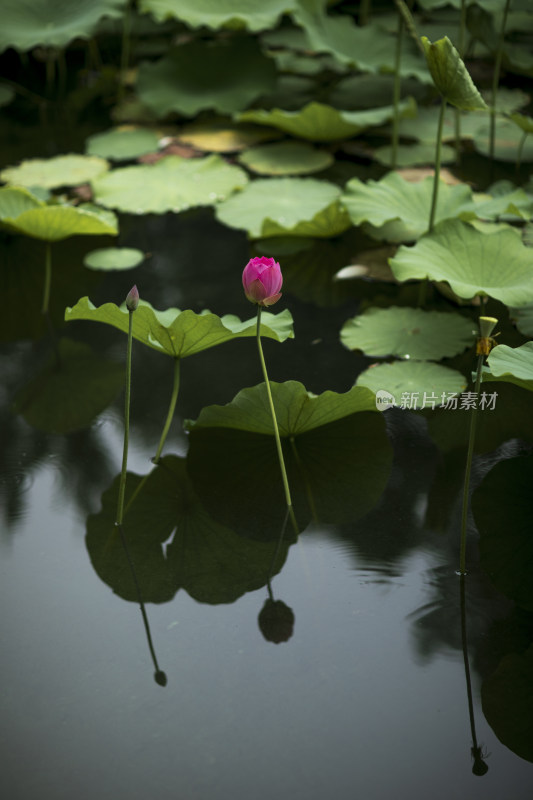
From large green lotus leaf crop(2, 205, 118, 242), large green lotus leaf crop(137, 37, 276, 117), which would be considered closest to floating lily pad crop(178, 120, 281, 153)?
large green lotus leaf crop(137, 37, 276, 117)

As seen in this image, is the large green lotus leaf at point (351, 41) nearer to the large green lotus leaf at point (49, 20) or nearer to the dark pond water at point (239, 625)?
the large green lotus leaf at point (49, 20)

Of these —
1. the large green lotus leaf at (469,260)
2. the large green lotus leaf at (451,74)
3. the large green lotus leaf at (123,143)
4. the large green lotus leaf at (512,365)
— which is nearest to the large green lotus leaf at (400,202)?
the large green lotus leaf at (469,260)

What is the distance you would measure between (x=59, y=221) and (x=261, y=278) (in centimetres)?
97

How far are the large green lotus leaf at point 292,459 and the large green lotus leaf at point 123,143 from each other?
69.6 inches

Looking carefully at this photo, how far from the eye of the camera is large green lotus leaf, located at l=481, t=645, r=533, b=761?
1033mm

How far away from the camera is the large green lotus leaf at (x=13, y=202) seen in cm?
213

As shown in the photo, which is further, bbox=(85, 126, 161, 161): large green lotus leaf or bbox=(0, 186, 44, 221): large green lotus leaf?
bbox=(85, 126, 161, 161): large green lotus leaf

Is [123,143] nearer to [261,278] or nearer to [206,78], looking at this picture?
[206,78]

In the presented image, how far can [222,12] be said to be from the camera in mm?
3375

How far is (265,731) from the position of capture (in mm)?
1056

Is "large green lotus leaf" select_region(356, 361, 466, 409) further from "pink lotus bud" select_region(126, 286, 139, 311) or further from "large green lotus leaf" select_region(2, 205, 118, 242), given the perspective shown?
"large green lotus leaf" select_region(2, 205, 118, 242)

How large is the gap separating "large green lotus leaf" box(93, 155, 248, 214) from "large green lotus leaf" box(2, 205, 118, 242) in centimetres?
45

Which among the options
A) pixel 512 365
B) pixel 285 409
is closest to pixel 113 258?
pixel 285 409

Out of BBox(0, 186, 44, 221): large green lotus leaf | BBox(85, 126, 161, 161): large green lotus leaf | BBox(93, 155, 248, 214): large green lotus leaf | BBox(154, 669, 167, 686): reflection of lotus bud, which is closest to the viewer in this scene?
BBox(154, 669, 167, 686): reflection of lotus bud
